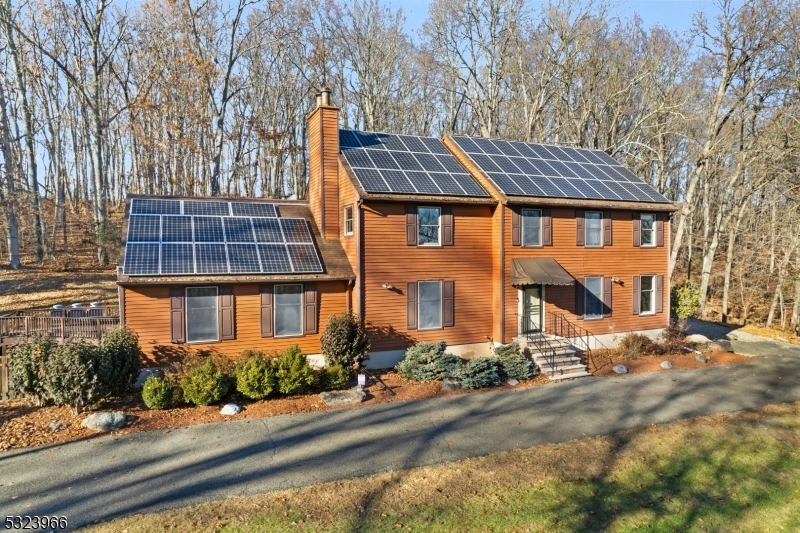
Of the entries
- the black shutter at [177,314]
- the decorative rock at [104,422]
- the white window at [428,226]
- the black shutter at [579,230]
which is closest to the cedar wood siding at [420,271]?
the white window at [428,226]

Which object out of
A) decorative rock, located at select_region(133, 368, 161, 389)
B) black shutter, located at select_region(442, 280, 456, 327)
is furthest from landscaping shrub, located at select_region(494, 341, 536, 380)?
decorative rock, located at select_region(133, 368, 161, 389)

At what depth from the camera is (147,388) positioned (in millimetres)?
11469

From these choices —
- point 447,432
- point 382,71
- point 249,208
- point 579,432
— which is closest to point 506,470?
point 447,432

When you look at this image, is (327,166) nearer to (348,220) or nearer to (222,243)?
(348,220)

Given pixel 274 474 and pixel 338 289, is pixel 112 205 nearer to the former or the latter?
pixel 338 289

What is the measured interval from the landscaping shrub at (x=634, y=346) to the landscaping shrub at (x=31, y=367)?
60.9ft

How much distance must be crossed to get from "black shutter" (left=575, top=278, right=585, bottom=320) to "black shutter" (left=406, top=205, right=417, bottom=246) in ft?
22.7

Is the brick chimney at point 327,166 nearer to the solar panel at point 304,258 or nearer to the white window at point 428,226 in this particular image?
the solar panel at point 304,258

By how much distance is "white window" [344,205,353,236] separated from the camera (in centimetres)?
1588

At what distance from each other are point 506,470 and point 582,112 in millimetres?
27746

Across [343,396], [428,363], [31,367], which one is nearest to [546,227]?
[428,363]

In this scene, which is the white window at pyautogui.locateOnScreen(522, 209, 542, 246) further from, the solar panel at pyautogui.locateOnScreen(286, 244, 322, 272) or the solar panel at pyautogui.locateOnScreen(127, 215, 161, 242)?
the solar panel at pyautogui.locateOnScreen(127, 215, 161, 242)

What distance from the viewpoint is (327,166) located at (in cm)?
1675

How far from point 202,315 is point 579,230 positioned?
45.1 feet
